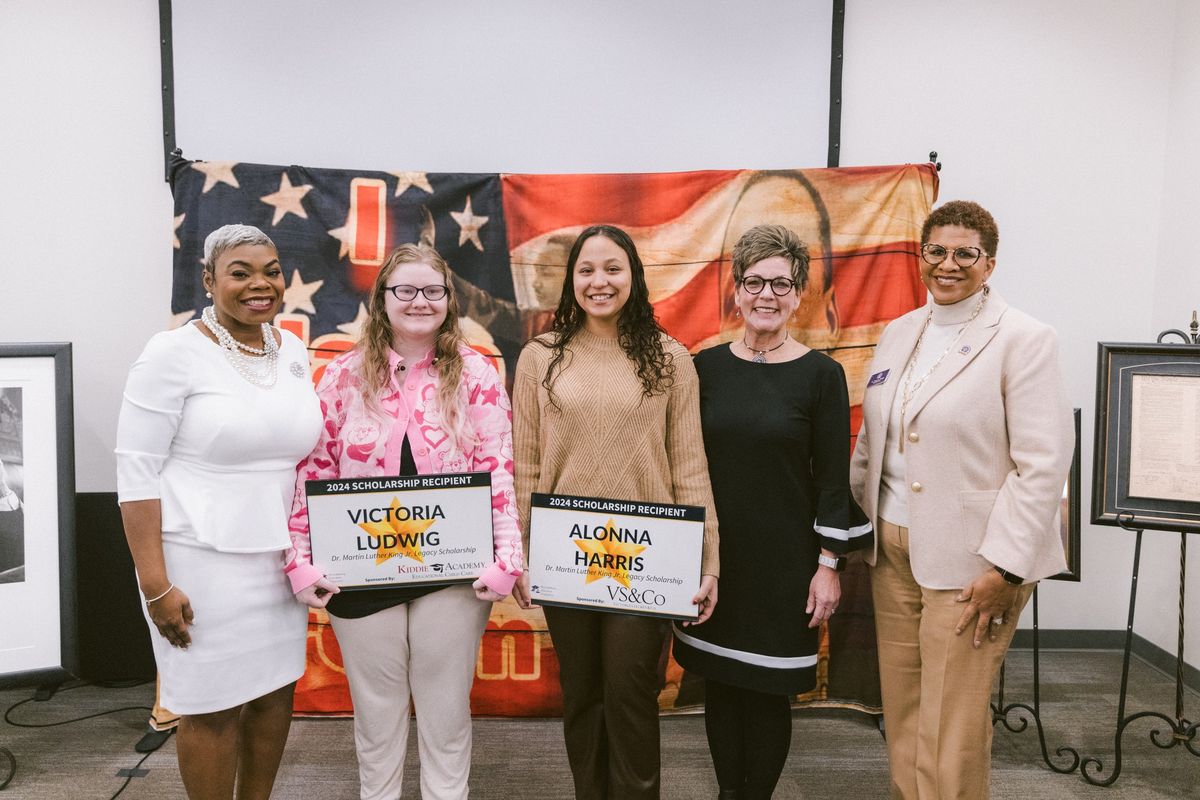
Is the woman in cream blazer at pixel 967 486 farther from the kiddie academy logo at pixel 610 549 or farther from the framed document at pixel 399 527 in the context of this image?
the framed document at pixel 399 527

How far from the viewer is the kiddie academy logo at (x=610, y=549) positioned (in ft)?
5.55

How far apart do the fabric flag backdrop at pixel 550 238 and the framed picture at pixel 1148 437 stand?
740mm

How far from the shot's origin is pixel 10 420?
233 cm

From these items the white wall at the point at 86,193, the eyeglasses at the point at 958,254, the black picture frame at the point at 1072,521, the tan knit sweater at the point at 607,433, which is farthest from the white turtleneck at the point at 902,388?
the white wall at the point at 86,193

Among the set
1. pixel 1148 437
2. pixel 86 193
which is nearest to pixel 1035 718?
pixel 1148 437

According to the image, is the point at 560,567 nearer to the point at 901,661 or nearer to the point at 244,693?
the point at 244,693

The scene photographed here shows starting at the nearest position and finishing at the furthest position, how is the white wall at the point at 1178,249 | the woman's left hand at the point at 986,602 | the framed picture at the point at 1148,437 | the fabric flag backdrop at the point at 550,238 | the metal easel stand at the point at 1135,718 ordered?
the woman's left hand at the point at 986,602, the framed picture at the point at 1148,437, the metal easel stand at the point at 1135,718, the fabric flag backdrop at the point at 550,238, the white wall at the point at 1178,249

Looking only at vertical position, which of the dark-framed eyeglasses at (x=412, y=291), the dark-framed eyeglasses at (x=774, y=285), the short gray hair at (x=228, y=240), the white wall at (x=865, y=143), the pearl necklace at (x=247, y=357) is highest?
the white wall at (x=865, y=143)

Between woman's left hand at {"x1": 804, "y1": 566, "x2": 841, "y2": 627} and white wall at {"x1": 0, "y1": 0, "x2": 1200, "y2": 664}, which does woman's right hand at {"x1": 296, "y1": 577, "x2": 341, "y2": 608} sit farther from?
white wall at {"x1": 0, "y1": 0, "x2": 1200, "y2": 664}

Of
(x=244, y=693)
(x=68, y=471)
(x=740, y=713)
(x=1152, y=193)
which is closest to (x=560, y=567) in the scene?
(x=740, y=713)

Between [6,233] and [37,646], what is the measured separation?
6.04 ft

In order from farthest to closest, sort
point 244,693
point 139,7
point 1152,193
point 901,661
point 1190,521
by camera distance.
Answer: point 1152,193 < point 139,7 < point 1190,521 < point 901,661 < point 244,693

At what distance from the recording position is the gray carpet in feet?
7.63

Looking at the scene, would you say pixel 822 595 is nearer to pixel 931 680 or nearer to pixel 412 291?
pixel 931 680
